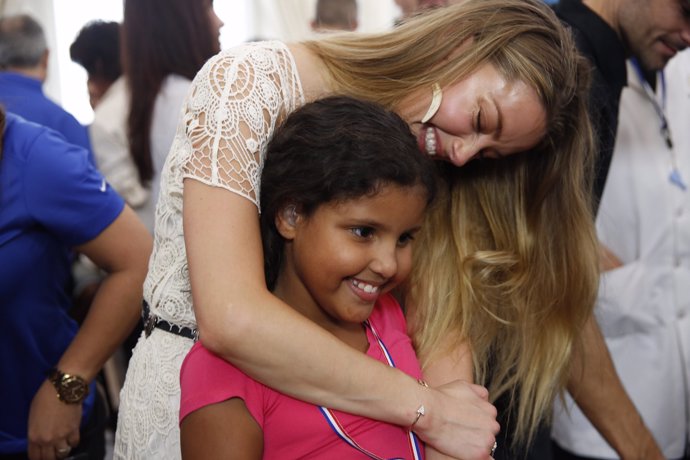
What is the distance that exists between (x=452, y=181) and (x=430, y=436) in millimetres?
667

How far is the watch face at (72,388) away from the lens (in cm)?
170

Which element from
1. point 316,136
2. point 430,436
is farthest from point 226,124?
point 430,436

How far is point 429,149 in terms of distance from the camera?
151 centimetres

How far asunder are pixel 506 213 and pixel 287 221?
63 centimetres

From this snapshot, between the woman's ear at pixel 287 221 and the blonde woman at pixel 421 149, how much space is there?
0.06 metres

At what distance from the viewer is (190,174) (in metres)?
1.27

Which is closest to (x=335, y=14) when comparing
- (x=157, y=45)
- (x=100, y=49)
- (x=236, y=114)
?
(x=100, y=49)

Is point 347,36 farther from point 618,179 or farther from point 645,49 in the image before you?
point 618,179

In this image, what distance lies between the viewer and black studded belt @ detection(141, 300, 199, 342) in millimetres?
1395

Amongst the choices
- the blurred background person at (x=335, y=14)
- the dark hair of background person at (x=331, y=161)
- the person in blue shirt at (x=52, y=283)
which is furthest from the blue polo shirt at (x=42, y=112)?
the blurred background person at (x=335, y=14)

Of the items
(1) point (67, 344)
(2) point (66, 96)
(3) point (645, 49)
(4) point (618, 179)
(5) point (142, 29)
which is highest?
(3) point (645, 49)

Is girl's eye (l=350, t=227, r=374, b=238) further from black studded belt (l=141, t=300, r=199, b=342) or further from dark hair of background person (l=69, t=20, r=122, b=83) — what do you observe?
dark hair of background person (l=69, t=20, r=122, b=83)

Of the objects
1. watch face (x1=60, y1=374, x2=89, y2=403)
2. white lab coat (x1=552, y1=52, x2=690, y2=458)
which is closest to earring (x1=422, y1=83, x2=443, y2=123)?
watch face (x1=60, y1=374, x2=89, y2=403)

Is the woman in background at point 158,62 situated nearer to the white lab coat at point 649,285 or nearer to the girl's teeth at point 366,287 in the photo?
the white lab coat at point 649,285
